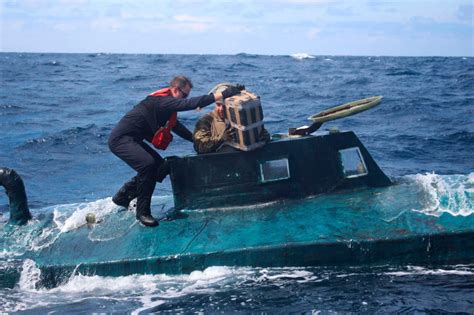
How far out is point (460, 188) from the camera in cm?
909

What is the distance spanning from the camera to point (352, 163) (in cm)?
959

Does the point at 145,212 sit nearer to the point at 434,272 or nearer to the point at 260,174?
the point at 260,174

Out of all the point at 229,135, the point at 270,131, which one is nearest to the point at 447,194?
the point at 229,135

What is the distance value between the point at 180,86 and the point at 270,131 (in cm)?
1313

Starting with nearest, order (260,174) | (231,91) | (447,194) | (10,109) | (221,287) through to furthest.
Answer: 1. (221,287)
2. (231,91)
3. (447,194)
4. (260,174)
5. (10,109)

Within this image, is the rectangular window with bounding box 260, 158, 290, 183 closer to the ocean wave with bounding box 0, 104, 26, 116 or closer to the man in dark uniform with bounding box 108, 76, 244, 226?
the man in dark uniform with bounding box 108, 76, 244, 226

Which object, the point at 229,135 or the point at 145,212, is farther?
the point at 229,135

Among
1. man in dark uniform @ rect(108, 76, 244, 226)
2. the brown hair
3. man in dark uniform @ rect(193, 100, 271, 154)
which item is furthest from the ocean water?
the brown hair

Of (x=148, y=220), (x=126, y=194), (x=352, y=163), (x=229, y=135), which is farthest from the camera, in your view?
(x=352, y=163)

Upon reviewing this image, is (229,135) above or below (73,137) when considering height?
above

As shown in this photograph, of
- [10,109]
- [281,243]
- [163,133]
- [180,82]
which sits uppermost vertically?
[180,82]

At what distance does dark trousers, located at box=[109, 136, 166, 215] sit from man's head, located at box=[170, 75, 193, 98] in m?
0.93

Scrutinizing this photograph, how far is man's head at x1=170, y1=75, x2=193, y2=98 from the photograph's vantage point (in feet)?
28.5

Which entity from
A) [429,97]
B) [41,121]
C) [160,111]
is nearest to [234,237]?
[160,111]
